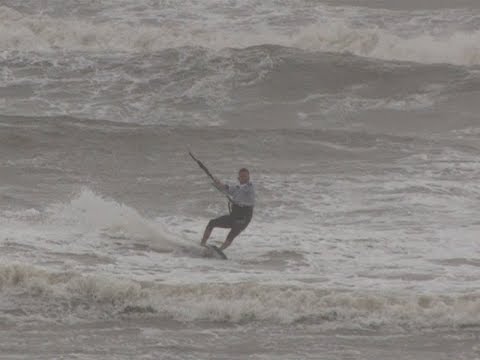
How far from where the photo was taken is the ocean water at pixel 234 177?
12430 millimetres

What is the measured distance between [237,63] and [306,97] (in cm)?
255

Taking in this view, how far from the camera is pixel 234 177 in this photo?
19781 millimetres

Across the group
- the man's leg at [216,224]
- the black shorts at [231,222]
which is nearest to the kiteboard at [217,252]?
the man's leg at [216,224]

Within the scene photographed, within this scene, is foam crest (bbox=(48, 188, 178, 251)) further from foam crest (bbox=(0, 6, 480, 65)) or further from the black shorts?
foam crest (bbox=(0, 6, 480, 65))

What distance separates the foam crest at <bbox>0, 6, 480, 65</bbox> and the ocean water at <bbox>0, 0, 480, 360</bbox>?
0.07 metres

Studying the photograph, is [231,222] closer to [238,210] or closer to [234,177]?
[238,210]

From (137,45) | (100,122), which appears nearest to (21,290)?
(100,122)

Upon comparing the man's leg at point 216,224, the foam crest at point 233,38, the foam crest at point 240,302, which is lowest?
the foam crest at point 240,302

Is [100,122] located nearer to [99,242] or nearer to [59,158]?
[59,158]

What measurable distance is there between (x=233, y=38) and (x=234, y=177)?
12.8 metres

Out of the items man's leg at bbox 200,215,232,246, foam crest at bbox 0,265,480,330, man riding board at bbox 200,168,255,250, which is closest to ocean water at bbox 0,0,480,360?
foam crest at bbox 0,265,480,330

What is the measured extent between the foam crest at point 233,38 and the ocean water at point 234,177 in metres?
0.07

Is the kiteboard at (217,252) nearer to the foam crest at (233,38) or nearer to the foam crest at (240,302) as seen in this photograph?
the foam crest at (240,302)

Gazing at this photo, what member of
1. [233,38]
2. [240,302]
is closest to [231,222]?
[240,302]
